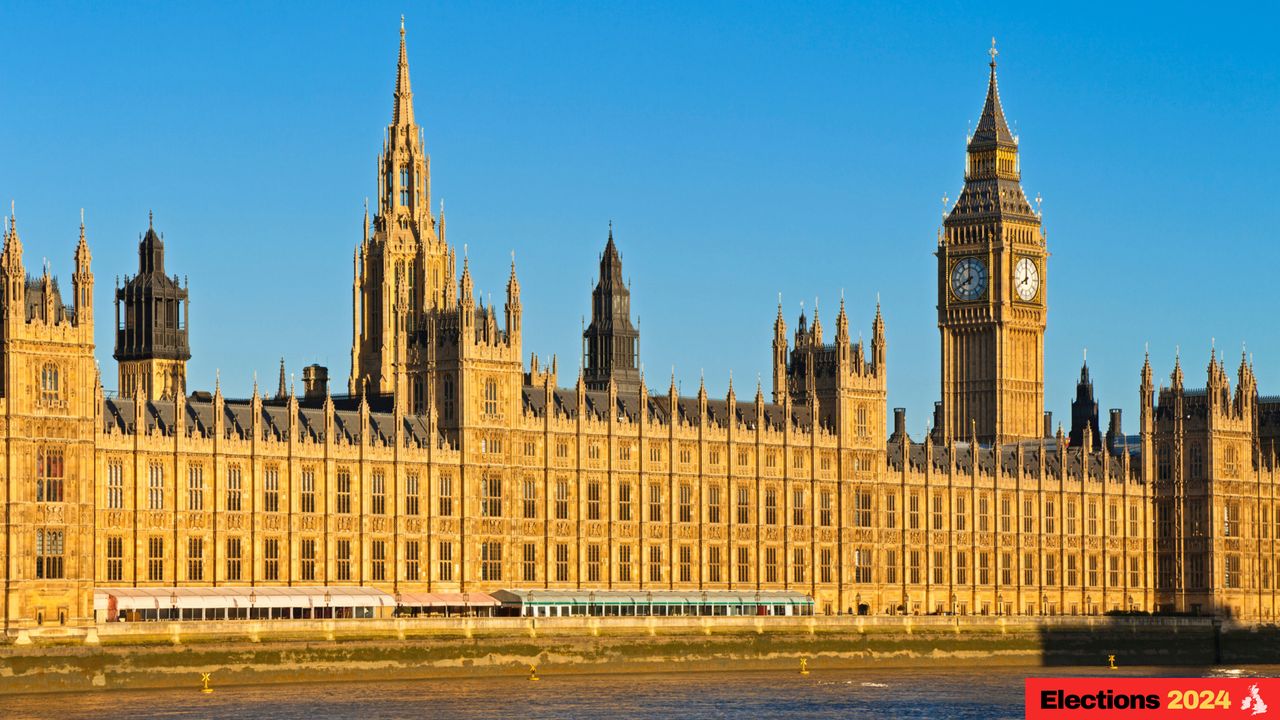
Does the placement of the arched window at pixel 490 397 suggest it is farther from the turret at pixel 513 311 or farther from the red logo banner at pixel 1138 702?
→ the red logo banner at pixel 1138 702

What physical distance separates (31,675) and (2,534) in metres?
10.7

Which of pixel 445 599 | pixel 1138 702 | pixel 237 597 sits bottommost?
pixel 1138 702

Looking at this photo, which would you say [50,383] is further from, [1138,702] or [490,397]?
[1138,702]

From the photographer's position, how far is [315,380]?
623 ft

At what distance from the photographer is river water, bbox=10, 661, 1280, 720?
413 ft

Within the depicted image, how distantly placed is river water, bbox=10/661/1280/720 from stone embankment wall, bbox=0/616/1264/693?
1.43 metres

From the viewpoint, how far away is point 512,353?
170750mm

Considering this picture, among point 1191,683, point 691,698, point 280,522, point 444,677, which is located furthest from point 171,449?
point 1191,683

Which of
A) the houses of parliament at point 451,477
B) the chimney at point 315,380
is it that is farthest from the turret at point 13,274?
the chimney at point 315,380

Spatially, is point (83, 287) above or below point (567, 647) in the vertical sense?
above

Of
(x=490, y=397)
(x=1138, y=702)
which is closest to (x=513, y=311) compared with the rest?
(x=490, y=397)

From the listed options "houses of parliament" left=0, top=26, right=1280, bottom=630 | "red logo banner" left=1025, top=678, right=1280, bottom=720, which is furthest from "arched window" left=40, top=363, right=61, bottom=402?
"red logo banner" left=1025, top=678, right=1280, bottom=720

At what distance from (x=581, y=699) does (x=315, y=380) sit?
58633 millimetres

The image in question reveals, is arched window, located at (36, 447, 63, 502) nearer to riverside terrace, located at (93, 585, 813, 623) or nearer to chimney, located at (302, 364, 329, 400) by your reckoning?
riverside terrace, located at (93, 585, 813, 623)
